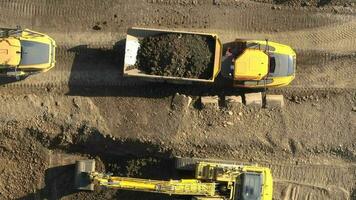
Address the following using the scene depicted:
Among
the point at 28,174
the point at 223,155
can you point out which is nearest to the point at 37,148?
the point at 28,174

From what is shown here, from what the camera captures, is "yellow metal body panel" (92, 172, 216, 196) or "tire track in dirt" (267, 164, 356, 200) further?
"tire track in dirt" (267, 164, 356, 200)

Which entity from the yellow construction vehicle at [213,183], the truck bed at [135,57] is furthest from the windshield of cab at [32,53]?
the yellow construction vehicle at [213,183]

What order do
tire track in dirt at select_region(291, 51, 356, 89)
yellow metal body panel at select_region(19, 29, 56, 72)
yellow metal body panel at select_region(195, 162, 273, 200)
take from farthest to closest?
tire track in dirt at select_region(291, 51, 356, 89) < yellow metal body panel at select_region(19, 29, 56, 72) < yellow metal body panel at select_region(195, 162, 273, 200)

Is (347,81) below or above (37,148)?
above

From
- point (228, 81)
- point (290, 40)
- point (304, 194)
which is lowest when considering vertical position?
point (304, 194)

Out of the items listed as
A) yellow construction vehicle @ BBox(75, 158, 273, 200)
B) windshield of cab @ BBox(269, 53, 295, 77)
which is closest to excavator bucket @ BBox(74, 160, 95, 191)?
yellow construction vehicle @ BBox(75, 158, 273, 200)

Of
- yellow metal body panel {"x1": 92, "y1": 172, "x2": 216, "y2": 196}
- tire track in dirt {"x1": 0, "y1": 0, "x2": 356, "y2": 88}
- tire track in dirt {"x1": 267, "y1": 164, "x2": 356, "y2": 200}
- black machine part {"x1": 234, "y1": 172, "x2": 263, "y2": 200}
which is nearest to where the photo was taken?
yellow metal body panel {"x1": 92, "y1": 172, "x2": 216, "y2": 196}

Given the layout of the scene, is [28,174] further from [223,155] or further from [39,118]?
[223,155]

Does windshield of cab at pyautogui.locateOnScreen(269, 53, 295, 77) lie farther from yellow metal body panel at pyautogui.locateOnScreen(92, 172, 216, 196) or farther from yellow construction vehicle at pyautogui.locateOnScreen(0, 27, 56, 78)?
yellow construction vehicle at pyautogui.locateOnScreen(0, 27, 56, 78)
